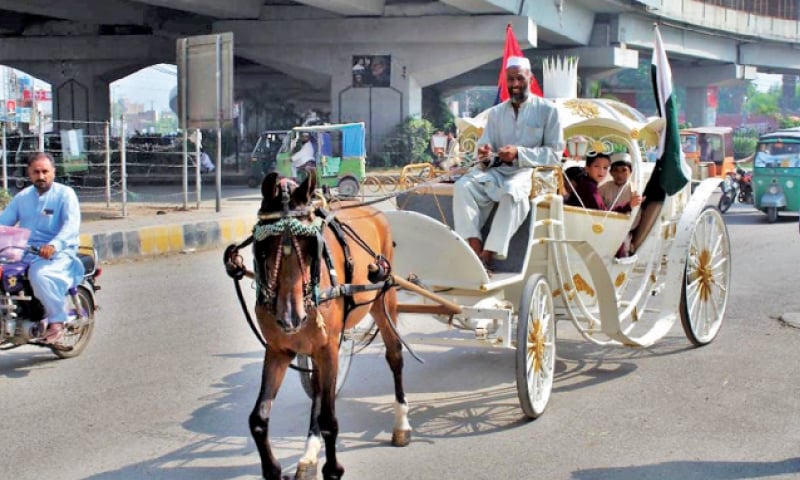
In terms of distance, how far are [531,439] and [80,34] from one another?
4185 cm

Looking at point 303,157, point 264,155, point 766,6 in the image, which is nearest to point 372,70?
point 264,155

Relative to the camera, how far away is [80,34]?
4419 cm

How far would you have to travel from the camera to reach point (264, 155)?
32000mm

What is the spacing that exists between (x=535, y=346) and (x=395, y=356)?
967 millimetres

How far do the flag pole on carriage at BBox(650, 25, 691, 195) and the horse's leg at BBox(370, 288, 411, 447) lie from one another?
3.30 metres

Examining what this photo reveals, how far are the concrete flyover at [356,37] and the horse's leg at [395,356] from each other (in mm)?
26010

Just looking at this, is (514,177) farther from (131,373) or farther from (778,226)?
(778,226)

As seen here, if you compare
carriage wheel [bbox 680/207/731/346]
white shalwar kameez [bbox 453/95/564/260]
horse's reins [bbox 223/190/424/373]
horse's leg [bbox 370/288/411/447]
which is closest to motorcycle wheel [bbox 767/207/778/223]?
carriage wheel [bbox 680/207/731/346]

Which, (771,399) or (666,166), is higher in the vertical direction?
(666,166)

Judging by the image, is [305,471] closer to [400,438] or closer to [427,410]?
[400,438]

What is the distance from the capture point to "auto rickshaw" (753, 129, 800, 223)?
21.7 m

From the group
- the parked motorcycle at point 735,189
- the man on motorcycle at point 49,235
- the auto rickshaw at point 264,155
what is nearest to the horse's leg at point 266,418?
the man on motorcycle at point 49,235

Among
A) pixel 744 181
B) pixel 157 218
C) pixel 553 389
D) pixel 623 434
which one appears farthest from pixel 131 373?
pixel 744 181

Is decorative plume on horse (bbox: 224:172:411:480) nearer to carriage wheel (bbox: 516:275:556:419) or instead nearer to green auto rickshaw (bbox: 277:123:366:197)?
carriage wheel (bbox: 516:275:556:419)
